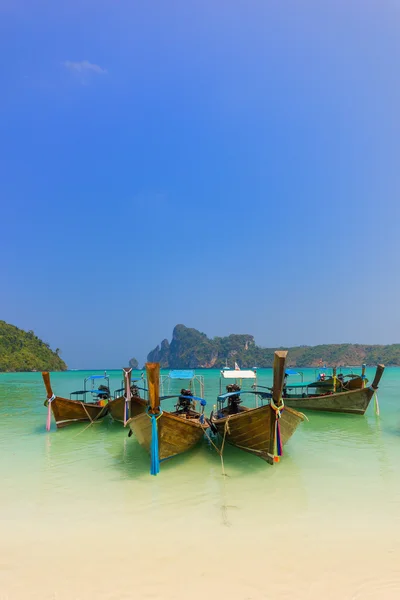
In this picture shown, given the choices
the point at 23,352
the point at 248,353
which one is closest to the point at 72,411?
the point at 23,352

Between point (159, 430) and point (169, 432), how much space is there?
37cm

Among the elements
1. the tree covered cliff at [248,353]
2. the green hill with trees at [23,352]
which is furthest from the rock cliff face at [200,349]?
the green hill with trees at [23,352]

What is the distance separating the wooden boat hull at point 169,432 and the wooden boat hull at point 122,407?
4138mm

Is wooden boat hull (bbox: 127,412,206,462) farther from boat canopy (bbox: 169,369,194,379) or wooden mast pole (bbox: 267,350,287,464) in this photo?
boat canopy (bbox: 169,369,194,379)

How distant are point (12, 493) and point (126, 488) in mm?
2575

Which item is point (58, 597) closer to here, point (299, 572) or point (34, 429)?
point (299, 572)

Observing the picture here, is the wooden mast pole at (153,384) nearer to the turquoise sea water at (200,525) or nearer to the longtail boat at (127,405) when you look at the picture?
the turquoise sea water at (200,525)

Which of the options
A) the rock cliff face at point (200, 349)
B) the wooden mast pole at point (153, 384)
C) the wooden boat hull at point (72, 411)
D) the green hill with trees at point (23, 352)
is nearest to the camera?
the wooden mast pole at point (153, 384)

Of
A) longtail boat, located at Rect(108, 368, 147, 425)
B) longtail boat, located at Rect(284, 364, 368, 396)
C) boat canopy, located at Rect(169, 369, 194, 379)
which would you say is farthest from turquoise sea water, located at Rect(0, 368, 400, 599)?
longtail boat, located at Rect(284, 364, 368, 396)

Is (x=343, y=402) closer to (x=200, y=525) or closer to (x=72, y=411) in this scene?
(x=72, y=411)

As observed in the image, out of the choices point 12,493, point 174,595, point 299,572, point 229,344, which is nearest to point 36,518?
point 12,493

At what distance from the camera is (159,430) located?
8.52 meters

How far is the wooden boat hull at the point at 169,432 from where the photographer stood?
339 inches

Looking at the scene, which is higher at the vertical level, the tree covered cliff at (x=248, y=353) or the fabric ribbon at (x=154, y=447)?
the fabric ribbon at (x=154, y=447)
